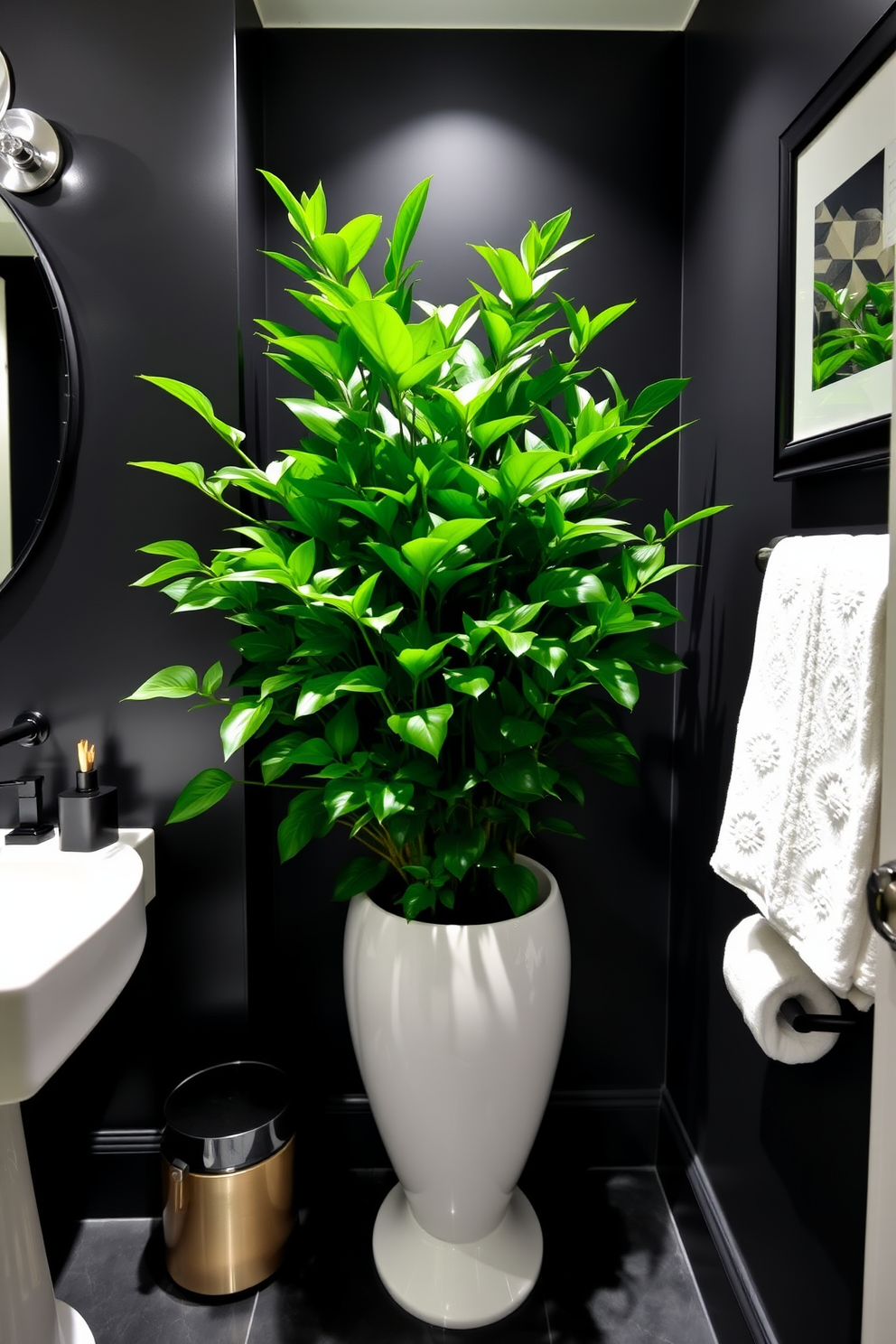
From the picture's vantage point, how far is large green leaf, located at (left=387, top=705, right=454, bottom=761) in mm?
1053

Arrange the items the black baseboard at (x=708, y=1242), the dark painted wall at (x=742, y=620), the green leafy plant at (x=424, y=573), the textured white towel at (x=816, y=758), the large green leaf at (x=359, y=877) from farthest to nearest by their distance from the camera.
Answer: the large green leaf at (x=359, y=877) → the black baseboard at (x=708, y=1242) → the green leafy plant at (x=424, y=573) → the dark painted wall at (x=742, y=620) → the textured white towel at (x=816, y=758)

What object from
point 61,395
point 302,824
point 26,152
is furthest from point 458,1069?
point 26,152

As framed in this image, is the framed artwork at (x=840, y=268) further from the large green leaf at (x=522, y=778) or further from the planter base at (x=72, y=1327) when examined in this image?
the planter base at (x=72, y=1327)

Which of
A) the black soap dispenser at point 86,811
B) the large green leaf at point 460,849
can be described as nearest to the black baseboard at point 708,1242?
the large green leaf at point 460,849

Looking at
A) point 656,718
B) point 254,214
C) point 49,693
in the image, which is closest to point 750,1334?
point 656,718

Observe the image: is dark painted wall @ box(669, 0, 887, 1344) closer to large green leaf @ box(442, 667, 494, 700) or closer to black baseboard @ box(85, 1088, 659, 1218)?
black baseboard @ box(85, 1088, 659, 1218)

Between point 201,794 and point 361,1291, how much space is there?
916mm

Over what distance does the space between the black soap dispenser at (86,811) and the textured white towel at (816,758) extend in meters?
0.98

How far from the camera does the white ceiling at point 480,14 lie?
5.17 ft

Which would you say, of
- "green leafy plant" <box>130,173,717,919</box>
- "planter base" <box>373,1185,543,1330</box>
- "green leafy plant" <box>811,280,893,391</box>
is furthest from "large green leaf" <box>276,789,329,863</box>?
"green leafy plant" <box>811,280,893,391</box>

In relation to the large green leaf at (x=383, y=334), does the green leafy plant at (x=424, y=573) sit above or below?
below

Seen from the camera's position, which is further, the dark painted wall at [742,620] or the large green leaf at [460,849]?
the large green leaf at [460,849]

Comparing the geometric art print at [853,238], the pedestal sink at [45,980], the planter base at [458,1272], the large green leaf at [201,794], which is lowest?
the planter base at [458,1272]

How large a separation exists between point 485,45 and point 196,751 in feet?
4.74
